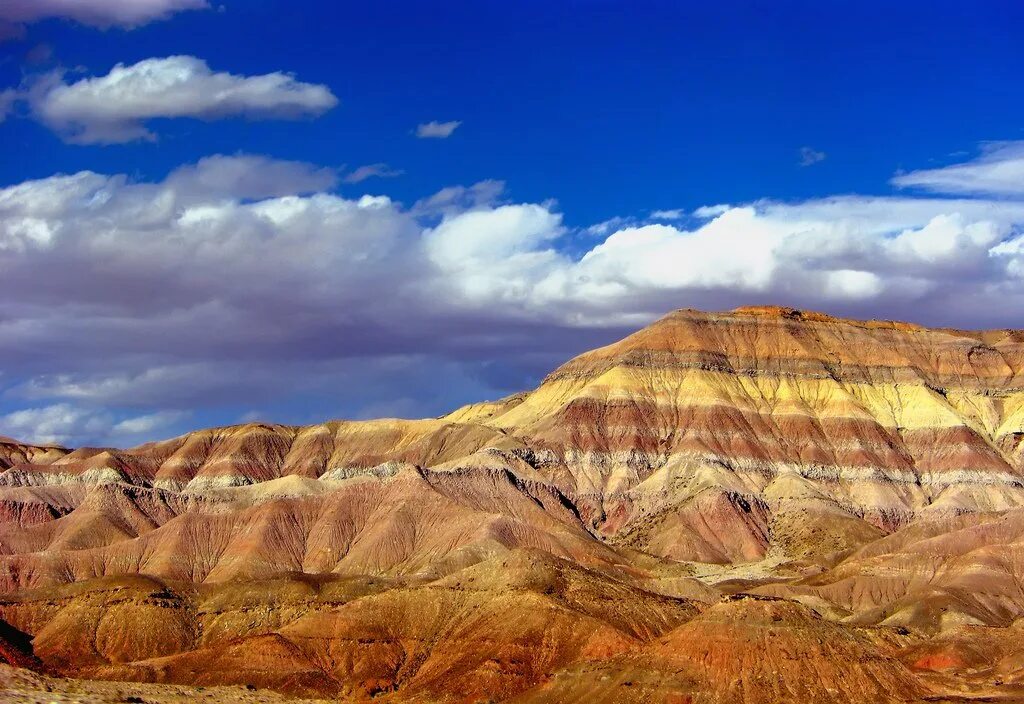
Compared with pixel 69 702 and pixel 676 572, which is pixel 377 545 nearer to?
pixel 676 572

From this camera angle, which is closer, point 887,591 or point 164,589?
point 164,589

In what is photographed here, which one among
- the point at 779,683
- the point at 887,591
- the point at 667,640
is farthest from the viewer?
the point at 887,591

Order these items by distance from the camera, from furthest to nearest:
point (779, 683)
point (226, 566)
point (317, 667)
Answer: point (226, 566) < point (317, 667) < point (779, 683)

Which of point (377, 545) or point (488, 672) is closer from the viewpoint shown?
point (488, 672)

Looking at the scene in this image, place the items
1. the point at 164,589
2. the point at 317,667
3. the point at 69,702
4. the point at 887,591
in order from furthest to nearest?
the point at 887,591, the point at 164,589, the point at 317,667, the point at 69,702

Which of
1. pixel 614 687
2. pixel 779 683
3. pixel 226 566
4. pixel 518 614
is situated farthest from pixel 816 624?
pixel 226 566

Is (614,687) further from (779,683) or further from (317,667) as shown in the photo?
(317,667)

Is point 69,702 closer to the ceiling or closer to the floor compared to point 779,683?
closer to the ceiling

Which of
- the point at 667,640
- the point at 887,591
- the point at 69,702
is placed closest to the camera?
the point at 69,702

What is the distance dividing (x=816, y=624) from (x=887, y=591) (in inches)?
2409

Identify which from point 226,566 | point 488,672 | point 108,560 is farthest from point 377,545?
point 488,672

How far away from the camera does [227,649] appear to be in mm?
136500

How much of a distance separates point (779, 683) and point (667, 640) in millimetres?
10585

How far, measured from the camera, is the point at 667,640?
11850 centimetres
